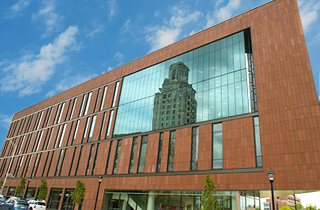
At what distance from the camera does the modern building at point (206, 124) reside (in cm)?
2391

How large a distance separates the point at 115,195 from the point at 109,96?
19007 millimetres

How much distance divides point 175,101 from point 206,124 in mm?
6545

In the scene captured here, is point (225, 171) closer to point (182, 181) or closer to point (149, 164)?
point (182, 181)

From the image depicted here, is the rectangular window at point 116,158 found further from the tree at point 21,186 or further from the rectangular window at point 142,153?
the tree at point 21,186

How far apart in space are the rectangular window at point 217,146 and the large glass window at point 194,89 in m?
1.60

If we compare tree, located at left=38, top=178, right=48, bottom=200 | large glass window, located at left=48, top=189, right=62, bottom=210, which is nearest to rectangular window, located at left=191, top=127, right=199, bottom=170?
large glass window, located at left=48, top=189, right=62, bottom=210

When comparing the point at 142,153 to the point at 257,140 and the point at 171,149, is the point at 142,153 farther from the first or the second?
the point at 257,140

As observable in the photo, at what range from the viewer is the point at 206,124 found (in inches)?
1192

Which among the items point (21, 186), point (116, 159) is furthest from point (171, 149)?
point (21, 186)

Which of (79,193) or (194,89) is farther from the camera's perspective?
(79,193)

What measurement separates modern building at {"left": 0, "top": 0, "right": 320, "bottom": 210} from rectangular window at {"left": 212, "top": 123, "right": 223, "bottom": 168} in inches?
4.6

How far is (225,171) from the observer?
2644 cm

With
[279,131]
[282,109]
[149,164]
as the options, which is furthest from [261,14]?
[149,164]

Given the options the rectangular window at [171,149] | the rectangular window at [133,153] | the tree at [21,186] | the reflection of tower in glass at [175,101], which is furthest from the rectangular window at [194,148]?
the tree at [21,186]
